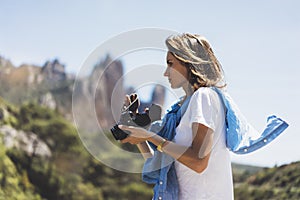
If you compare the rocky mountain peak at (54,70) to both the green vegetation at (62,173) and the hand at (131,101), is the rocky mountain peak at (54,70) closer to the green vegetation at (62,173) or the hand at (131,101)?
the green vegetation at (62,173)

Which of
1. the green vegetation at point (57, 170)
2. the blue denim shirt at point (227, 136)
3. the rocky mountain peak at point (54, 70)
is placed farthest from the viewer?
the rocky mountain peak at point (54, 70)

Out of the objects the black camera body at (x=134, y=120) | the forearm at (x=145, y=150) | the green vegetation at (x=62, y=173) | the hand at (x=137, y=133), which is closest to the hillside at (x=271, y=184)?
the green vegetation at (x=62, y=173)

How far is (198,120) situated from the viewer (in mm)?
1632

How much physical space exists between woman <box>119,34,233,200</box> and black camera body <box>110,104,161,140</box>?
23 mm

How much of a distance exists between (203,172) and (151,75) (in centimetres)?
35

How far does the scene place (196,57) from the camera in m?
1.75

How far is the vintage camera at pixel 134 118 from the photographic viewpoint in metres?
1.69

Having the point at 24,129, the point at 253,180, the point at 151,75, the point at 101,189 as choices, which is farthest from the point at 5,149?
A: the point at 151,75

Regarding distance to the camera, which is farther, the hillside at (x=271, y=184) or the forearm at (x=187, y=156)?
the hillside at (x=271, y=184)

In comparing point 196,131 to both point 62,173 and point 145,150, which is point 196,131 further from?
point 62,173

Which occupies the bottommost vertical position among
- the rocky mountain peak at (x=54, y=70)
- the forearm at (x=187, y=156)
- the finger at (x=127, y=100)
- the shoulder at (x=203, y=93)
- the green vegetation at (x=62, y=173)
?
the forearm at (x=187, y=156)

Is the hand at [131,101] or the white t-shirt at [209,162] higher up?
the hand at [131,101]

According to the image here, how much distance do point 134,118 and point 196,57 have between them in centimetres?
27

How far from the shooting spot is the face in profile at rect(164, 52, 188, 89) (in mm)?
1755
